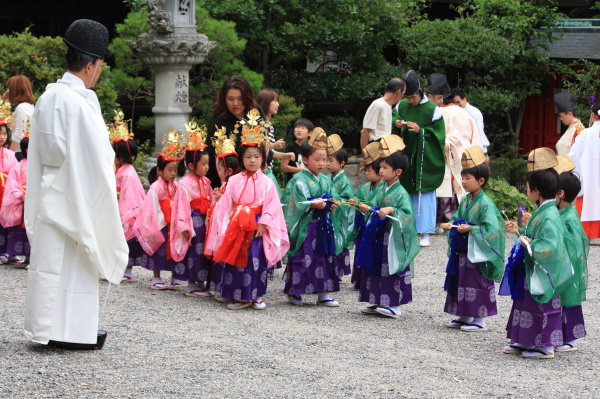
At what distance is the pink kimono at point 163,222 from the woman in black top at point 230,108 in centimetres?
41

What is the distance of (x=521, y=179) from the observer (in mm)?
14164

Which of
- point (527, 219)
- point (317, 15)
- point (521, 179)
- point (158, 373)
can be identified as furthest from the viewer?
point (521, 179)

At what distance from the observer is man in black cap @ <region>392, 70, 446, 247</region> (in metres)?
10.2

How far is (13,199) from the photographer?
8.64 metres

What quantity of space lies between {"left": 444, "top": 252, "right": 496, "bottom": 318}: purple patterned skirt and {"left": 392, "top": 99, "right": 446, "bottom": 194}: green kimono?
139 inches

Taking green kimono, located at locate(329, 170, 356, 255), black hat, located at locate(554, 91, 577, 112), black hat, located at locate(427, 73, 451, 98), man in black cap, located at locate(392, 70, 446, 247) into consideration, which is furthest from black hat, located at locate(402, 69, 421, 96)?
green kimono, located at locate(329, 170, 356, 255)

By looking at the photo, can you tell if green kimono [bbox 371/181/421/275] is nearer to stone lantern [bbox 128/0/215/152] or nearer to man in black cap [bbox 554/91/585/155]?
man in black cap [bbox 554/91/585/155]

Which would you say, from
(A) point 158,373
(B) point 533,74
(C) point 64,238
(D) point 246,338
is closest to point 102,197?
(C) point 64,238

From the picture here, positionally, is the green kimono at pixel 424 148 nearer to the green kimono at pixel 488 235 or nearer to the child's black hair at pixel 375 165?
the child's black hair at pixel 375 165

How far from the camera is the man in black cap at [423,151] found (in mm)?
10234

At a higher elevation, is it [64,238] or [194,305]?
[64,238]

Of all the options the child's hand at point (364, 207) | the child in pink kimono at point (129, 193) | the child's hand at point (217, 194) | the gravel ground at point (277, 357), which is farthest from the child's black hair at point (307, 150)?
the child in pink kimono at point (129, 193)

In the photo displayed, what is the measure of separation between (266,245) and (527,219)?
2.17 metres

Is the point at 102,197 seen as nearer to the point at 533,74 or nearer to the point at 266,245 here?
the point at 266,245
